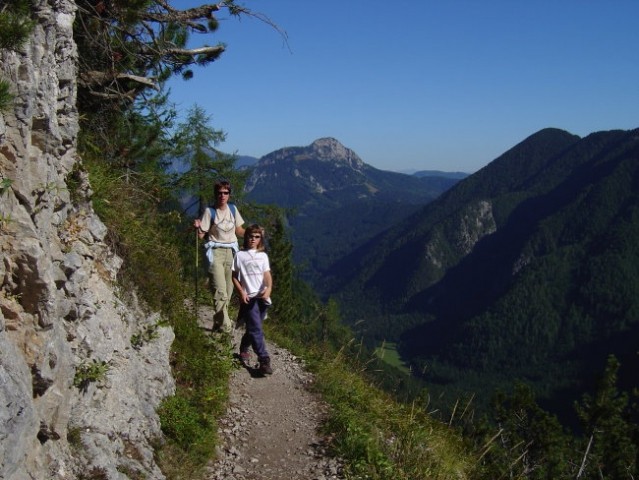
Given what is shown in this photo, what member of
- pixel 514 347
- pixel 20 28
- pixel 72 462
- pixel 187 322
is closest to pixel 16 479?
pixel 72 462

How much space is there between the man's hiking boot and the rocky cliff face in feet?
7.35

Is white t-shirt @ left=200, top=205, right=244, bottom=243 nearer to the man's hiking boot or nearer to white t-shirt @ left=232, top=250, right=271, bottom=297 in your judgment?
white t-shirt @ left=232, top=250, right=271, bottom=297

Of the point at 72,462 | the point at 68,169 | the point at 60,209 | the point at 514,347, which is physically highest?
the point at 68,169

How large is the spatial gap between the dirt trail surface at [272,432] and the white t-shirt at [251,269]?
1448mm

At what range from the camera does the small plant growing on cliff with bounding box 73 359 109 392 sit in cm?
510

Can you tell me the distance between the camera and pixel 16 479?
144 inches

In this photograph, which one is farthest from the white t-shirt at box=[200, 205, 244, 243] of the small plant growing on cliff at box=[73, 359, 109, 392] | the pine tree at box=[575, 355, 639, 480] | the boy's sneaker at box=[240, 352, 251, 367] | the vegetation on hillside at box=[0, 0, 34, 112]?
the pine tree at box=[575, 355, 639, 480]

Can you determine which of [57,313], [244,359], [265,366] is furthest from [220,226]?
[57,313]

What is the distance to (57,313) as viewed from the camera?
462cm

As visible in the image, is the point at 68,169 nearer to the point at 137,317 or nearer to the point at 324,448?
the point at 137,317

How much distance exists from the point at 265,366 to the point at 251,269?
168 cm

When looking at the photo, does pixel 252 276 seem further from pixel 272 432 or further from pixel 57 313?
pixel 57 313

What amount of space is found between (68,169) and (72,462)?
3071 mm

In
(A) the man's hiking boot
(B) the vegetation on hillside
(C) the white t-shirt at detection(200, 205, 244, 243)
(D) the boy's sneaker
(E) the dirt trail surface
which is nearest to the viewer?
(B) the vegetation on hillside
